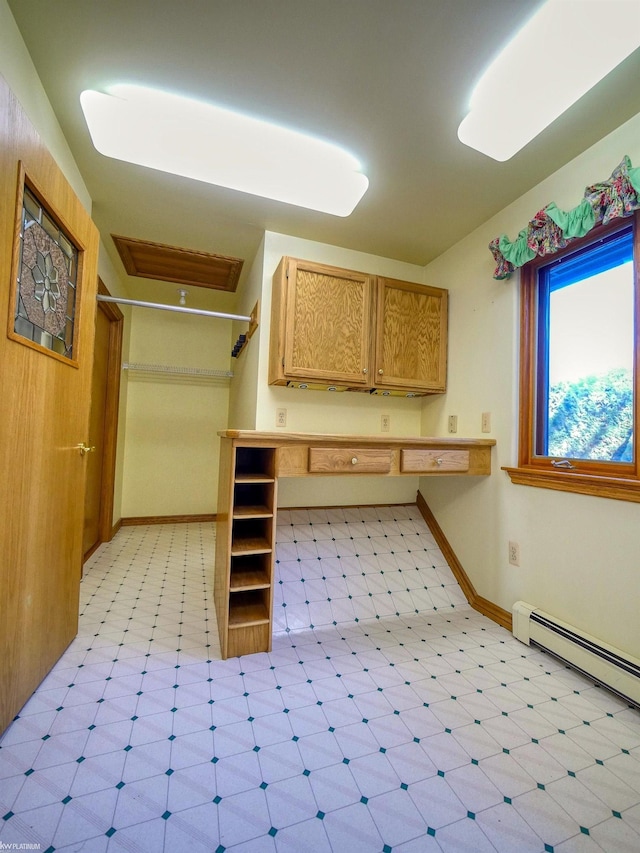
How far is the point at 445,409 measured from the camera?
7.68 ft

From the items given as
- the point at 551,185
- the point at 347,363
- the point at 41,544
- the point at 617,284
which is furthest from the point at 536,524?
the point at 41,544

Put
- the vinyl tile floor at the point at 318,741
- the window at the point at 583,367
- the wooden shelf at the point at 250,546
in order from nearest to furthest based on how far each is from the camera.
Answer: the vinyl tile floor at the point at 318,741 → the window at the point at 583,367 → the wooden shelf at the point at 250,546

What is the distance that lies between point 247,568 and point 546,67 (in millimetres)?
2362

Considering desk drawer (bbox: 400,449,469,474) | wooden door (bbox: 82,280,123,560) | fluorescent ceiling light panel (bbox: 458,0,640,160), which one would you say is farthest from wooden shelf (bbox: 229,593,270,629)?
fluorescent ceiling light panel (bbox: 458,0,640,160)

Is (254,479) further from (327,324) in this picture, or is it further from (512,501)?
(512,501)

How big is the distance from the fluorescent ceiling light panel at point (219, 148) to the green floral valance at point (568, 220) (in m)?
0.83

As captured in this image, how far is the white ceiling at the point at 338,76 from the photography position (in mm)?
1059

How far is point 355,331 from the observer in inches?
83.0

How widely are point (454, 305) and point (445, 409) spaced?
2.28 feet

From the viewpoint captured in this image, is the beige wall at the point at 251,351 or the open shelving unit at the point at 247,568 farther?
the beige wall at the point at 251,351

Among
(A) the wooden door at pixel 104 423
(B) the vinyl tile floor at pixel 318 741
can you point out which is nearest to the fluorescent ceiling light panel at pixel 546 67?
(B) the vinyl tile floor at pixel 318 741

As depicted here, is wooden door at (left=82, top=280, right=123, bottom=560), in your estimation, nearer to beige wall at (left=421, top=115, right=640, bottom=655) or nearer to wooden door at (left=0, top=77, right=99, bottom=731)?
wooden door at (left=0, top=77, right=99, bottom=731)

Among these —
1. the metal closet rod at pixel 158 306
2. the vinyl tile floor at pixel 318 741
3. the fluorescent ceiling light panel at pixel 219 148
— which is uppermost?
A: the fluorescent ceiling light panel at pixel 219 148

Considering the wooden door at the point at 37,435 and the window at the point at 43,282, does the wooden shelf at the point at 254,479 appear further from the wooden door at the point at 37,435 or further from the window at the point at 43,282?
the window at the point at 43,282
